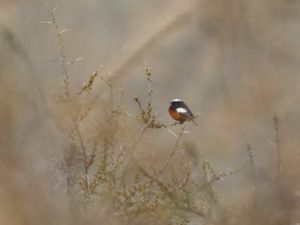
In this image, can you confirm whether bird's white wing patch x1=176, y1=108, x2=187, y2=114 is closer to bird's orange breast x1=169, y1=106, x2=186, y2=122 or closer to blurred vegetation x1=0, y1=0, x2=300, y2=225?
bird's orange breast x1=169, y1=106, x2=186, y2=122

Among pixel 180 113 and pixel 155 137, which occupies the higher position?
pixel 180 113

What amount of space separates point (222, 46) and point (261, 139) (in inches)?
24.2

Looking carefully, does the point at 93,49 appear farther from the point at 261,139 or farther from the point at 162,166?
the point at 162,166

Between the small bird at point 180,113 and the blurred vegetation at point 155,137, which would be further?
the small bird at point 180,113

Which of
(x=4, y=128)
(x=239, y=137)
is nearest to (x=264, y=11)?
(x=239, y=137)

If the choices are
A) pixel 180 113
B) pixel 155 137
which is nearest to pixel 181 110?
pixel 180 113

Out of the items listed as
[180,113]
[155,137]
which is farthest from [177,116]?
[155,137]

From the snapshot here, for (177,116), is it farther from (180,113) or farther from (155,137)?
(155,137)

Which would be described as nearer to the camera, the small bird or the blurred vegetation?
the blurred vegetation

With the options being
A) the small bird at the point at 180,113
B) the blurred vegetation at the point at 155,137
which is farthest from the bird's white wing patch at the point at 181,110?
the blurred vegetation at the point at 155,137

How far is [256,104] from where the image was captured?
182 centimetres

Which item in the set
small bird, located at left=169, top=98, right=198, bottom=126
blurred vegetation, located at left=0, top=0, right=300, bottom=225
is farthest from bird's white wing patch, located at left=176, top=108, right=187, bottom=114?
blurred vegetation, located at left=0, top=0, right=300, bottom=225

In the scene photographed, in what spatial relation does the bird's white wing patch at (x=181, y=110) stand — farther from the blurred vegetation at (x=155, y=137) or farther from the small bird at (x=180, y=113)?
the blurred vegetation at (x=155, y=137)

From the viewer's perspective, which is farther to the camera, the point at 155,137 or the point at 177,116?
the point at 177,116
